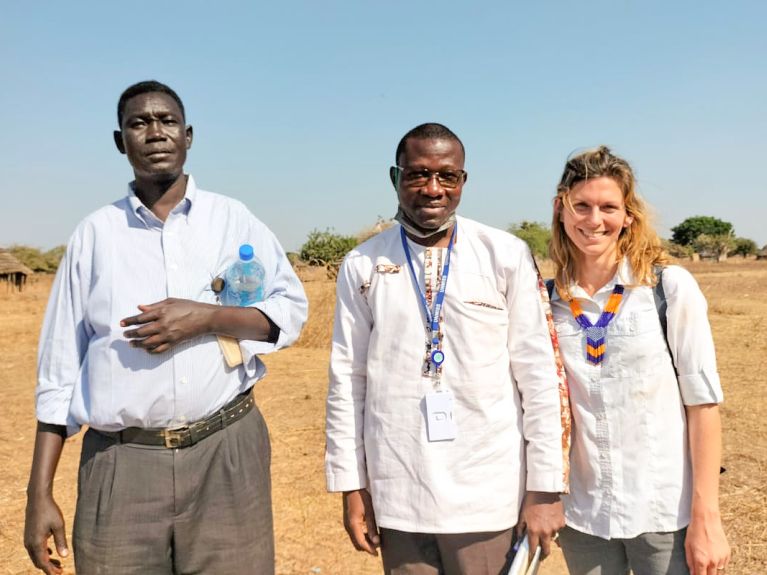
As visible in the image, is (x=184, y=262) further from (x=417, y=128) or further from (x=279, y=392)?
(x=279, y=392)

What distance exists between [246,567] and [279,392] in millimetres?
5889

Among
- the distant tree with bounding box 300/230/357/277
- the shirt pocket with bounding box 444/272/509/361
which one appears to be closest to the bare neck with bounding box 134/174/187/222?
the shirt pocket with bounding box 444/272/509/361

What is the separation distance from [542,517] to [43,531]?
1569 millimetres

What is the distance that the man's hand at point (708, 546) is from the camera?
191cm

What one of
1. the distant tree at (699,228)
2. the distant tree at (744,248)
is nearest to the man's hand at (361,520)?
the distant tree at (744,248)

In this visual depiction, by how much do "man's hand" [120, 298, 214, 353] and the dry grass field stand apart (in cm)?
217

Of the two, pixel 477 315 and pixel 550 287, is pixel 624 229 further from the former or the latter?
pixel 477 315

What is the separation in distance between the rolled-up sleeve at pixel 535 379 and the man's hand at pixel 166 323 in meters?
0.98

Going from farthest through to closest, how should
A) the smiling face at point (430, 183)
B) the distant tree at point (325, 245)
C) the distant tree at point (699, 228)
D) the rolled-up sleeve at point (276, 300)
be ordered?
the distant tree at point (699, 228) → the distant tree at point (325, 245) → the rolled-up sleeve at point (276, 300) → the smiling face at point (430, 183)

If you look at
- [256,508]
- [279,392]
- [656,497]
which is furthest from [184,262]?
[279,392]

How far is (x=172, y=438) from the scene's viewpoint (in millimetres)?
2018

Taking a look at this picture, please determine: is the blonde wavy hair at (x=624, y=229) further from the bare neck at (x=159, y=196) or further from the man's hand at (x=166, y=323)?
the bare neck at (x=159, y=196)

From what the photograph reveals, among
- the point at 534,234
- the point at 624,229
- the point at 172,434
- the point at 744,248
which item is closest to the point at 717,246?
the point at 744,248

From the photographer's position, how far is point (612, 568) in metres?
2.09
